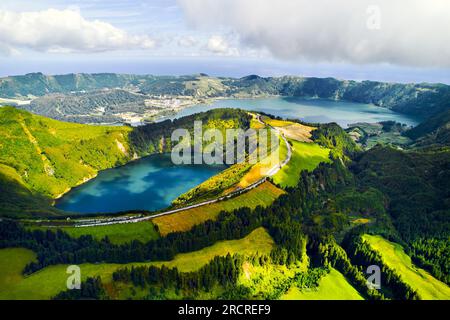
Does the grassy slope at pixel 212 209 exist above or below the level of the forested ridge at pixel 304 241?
above

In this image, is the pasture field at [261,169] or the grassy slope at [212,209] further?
the pasture field at [261,169]

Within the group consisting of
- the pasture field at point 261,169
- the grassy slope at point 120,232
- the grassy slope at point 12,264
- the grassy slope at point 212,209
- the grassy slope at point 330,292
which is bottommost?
the grassy slope at point 330,292

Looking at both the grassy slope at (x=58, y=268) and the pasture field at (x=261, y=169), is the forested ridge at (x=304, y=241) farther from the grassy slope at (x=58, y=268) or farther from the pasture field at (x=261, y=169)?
the pasture field at (x=261, y=169)

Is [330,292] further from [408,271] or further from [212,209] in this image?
[212,209]

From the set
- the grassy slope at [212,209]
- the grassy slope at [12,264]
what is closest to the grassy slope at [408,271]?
the grassy slope at [212,209]

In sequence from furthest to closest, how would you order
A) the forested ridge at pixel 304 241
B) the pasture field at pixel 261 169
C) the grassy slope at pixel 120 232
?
1. the pasture field at pixel 261 169
2. the grassy slope at pixel 120 232
3. the forested ridge at pixel 304 241

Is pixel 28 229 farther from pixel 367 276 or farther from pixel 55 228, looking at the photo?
pixel 367 276

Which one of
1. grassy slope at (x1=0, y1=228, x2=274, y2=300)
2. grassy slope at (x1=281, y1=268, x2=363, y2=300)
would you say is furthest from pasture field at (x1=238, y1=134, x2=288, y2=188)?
grassy slope at (x1=281, y1=268, x2=363, y2=300)
